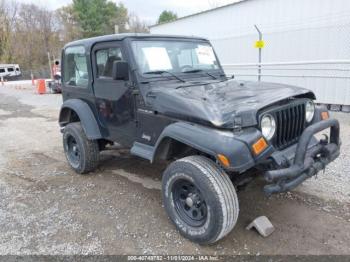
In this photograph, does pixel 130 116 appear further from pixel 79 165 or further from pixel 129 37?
pixel 79 165

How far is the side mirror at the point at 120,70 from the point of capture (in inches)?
132

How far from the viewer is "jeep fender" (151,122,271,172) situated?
2.51 metres

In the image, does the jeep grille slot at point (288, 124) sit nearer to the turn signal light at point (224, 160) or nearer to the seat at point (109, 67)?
the turn signal light at point (224, 160)

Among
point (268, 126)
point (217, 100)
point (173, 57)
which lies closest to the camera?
point (268, 126)

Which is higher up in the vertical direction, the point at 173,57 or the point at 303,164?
the point at 173,57

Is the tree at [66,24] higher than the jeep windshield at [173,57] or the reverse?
higher

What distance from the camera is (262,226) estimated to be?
3.04 m

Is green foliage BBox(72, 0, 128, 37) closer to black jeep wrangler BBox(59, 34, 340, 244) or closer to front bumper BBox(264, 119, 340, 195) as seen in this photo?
black jeep wrangler BBox(59, 34, 340, 244)

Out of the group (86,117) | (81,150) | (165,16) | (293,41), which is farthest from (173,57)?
(165,16)

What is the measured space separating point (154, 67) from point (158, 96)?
51cm

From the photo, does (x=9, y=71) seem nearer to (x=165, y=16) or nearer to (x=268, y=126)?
(x=165, y=16)

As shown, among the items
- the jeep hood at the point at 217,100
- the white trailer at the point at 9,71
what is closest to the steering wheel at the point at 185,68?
the jeep hood at the point at 217,100

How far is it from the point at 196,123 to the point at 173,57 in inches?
50.4

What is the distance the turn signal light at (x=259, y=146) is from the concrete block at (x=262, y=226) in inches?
34.9
